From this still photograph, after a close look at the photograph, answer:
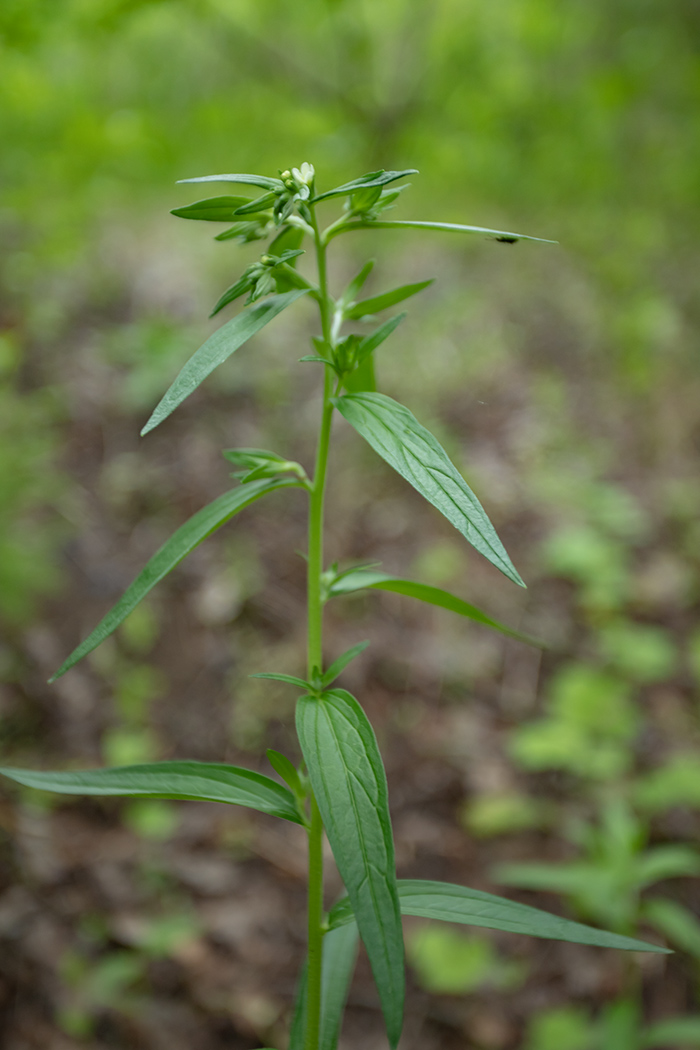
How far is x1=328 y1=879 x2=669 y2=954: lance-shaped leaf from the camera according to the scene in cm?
71

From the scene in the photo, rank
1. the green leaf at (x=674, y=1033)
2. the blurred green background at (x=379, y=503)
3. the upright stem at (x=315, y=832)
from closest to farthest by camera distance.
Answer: the upright stem at (x=315, y=832), the green leaf at (x=674, y=1033), the blurred green background at (x=379, y=503)

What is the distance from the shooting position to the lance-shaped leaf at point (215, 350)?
22.0 inches

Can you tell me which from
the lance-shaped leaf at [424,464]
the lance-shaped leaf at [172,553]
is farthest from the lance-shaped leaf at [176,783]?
the lance-shaped leaf at [424,464]

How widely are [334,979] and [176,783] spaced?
441 mm

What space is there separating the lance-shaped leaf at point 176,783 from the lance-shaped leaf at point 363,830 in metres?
0.13

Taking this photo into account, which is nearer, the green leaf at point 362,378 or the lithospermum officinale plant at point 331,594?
the lithospermum officinale plant at point 331,594

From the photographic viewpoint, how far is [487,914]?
0.77 m

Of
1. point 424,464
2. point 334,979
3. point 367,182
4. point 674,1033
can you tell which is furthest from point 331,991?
point 367,182

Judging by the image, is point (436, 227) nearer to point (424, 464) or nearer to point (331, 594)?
point (424, 464)

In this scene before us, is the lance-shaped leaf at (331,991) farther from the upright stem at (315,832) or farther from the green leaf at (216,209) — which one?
the green leaf at (216,209)

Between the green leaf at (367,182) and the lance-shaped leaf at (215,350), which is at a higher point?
the green leaf at (367,182)

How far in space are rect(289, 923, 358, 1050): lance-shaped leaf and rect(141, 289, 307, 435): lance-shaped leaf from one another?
73 cm

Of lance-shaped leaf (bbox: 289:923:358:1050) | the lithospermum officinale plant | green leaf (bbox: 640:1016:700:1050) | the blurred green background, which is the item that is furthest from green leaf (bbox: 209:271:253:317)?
green leaf (bbox: 640:1016:700:1050)

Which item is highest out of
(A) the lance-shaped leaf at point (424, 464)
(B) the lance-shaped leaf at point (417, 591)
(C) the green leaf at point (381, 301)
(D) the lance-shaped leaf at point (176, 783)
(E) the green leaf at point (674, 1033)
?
(C) the green leaf at point (381, 301)
